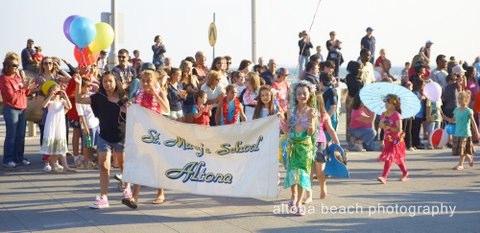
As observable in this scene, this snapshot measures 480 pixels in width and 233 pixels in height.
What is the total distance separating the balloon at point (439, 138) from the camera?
51.5ft

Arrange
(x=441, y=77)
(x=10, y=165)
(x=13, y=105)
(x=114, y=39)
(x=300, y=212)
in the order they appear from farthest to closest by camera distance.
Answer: (x=114, y=39)
(x=441, y=77)
(x=10, y=165)
(x=13, y=105)
(x=300, y=212)

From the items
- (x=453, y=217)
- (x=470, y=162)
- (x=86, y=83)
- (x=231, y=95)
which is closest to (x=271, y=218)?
(x=453, y=217)

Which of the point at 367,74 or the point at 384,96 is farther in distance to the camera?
the point at 367,74

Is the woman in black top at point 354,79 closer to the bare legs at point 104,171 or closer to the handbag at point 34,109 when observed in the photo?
the handbag at point 34,109

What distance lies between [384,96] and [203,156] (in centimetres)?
373

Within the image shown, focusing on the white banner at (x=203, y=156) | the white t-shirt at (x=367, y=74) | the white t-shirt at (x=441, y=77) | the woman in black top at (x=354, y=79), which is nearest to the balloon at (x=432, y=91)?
the white t-shirt at (x=367, y=74)

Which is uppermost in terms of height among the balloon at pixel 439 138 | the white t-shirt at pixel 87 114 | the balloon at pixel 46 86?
the balloon at pixel 46 86

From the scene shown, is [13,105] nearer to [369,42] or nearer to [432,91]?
[432,91]

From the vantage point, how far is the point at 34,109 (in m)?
13.7

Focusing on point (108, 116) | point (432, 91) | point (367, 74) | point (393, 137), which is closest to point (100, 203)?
point (108, 116)

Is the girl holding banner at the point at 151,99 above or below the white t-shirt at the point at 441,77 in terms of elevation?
below

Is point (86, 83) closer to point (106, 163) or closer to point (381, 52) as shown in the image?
point (106, 163)

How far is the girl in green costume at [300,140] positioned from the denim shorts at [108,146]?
6.86ft

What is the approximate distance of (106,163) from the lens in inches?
373
